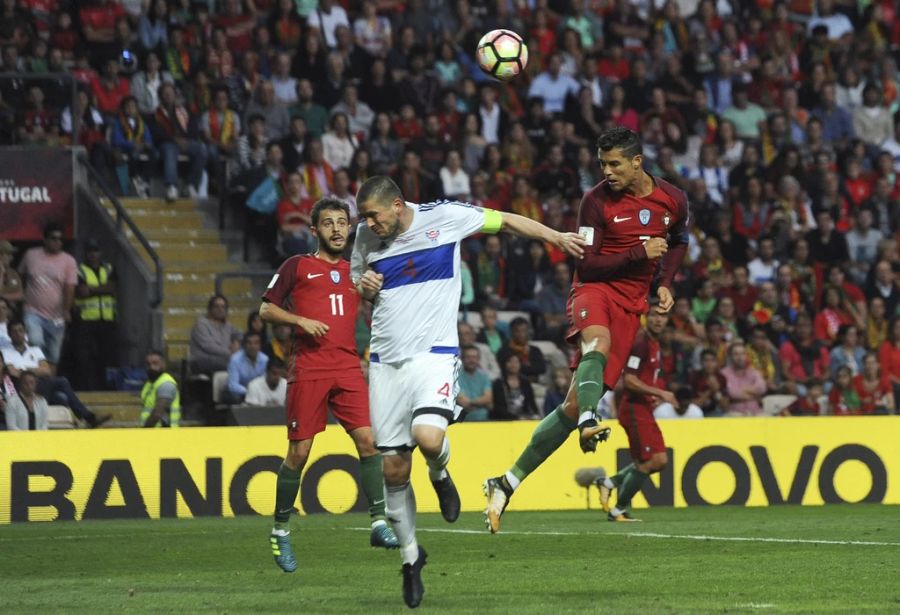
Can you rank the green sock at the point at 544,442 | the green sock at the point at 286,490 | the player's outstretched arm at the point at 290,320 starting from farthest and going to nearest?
the player's outstretched arm at the point at 290,320 < the green sock at the point at 286,490 < the green sock at the point at 544,442

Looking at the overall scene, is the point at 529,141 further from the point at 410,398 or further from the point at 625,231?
the point at 410,398

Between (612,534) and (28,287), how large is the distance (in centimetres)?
849

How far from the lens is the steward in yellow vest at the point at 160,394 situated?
767 inches

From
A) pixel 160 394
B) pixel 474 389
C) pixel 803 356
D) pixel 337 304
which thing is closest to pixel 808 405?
pixel 803 356

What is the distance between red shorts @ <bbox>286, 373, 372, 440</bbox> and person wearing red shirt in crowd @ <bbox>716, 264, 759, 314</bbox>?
37.0 ft

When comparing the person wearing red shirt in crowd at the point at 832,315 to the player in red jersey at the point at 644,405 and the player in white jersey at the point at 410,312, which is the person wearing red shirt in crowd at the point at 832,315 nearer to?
the player in red jersey at the point at 644,405

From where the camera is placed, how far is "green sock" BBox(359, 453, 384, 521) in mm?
13062

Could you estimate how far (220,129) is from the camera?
74.1ft

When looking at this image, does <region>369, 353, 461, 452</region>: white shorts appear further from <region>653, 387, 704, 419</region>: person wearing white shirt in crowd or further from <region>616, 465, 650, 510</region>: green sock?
<region>653, 387, 704, 419</region>: person wearing white shirt in crowd

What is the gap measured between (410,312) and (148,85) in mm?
13121

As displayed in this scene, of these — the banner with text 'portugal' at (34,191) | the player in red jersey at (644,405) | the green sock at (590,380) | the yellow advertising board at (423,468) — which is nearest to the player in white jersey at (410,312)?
the green sock at (590,380)

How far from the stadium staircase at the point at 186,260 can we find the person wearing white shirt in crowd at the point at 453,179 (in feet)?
9.26

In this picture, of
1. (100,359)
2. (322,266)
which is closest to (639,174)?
(322,266)

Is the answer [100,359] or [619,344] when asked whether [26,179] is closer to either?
[100,359]
